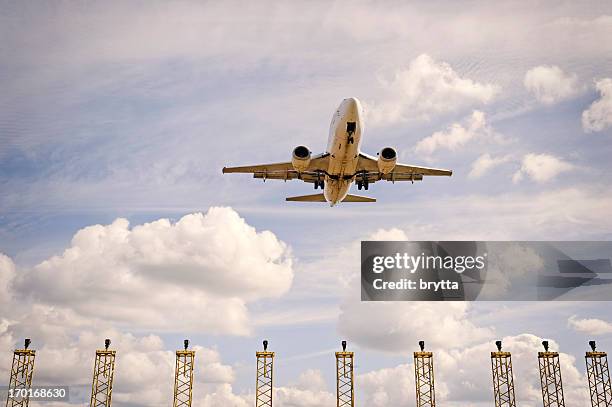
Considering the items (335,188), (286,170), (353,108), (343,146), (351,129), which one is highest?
(286,170)

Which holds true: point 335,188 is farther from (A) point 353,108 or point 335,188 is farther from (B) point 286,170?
(A) point 353,108

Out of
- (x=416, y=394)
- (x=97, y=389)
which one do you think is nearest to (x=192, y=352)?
(x=97, y=389)

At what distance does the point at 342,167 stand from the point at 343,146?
3169 mm

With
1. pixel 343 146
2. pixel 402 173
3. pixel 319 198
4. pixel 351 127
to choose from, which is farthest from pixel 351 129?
pixel 319 198

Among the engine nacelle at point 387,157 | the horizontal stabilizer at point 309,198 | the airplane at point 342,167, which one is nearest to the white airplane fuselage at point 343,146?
the airplane at point 342,167

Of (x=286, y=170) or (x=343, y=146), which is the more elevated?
(x=286, y=170)

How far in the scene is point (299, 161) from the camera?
47.1m

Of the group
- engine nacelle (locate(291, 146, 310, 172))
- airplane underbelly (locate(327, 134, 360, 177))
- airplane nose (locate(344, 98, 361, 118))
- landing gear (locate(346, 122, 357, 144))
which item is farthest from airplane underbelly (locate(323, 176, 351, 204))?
airplane nose (locate(344, 98, 361, 118))

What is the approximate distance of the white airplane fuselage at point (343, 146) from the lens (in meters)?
43.0

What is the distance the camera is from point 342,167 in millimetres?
48062

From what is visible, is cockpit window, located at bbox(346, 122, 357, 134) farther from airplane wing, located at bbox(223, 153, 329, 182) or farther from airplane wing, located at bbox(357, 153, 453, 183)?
airplane wing, located at bbox(357, 153, 453, 183)

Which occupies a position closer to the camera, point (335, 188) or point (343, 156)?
point (343, 156)

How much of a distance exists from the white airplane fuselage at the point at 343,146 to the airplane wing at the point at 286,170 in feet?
2.69

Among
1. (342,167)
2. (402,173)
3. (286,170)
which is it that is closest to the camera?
(342,167)
